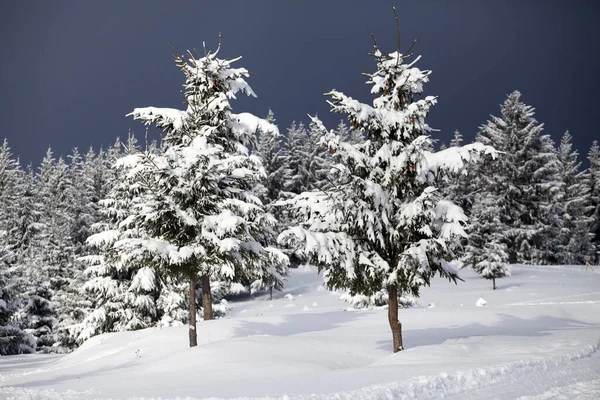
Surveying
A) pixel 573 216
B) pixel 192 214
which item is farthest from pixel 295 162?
pixel 192 214

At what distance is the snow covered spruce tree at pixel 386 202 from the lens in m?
12.2

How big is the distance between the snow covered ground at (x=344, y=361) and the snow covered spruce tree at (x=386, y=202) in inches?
87.7

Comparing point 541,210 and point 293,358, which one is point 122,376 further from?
point 541,210

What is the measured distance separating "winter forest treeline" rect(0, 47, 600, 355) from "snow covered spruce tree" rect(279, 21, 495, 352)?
0.56ft

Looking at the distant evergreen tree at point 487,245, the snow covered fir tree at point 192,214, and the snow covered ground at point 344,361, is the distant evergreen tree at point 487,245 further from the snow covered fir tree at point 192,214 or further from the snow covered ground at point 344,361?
the snow covered fir tree at point 192,214

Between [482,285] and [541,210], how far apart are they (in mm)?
15989

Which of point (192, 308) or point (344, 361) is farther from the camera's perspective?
point (192, 308)

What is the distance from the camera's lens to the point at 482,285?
125ft

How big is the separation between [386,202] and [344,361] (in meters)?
4.46

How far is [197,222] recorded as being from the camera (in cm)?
1467

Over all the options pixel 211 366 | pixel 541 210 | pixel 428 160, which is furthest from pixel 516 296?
pixel 211 366

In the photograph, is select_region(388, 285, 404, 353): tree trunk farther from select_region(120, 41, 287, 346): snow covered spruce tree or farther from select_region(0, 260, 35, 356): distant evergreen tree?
select_region(0, 260, 35, 356): distant evergreen tree

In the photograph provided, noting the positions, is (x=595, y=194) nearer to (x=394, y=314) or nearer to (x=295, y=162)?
(x=295, y=162)

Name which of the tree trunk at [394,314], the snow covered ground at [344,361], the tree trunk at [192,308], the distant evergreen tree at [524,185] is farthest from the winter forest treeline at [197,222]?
the snow covered ground at [344,361]
